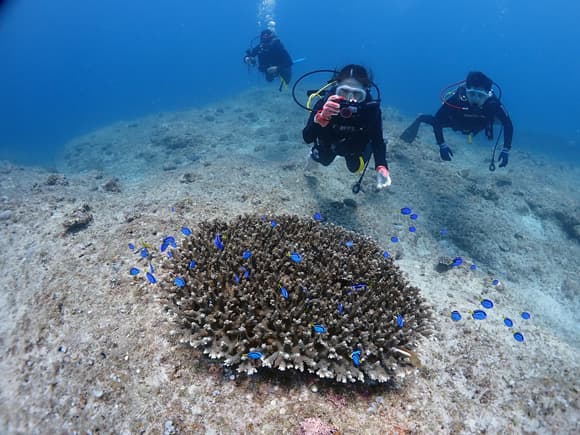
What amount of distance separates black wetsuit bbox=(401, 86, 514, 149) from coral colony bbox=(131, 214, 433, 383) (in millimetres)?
7079

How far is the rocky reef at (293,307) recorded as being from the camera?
3.07m

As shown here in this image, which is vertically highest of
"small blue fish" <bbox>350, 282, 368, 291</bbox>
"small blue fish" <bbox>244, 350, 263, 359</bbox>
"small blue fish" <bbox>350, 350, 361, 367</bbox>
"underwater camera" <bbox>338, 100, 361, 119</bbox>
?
"underwater camera" <bbox>338, 100, 361, 119</bbox>

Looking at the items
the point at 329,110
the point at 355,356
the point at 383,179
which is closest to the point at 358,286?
the point at 355,356

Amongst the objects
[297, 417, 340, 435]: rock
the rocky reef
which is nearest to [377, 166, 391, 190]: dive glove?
the rocky reef

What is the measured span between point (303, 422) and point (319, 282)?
57.2 inches

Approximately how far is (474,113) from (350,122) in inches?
235

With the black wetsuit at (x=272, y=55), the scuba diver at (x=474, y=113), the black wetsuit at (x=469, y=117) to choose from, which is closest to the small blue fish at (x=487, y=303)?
the scuba diver at (x=474, y=113)

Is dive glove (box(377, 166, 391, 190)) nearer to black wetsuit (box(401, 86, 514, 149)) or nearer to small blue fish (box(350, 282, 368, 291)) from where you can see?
small blue fish (box(350, 282, 368, 291))

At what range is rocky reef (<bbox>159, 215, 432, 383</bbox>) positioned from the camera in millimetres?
3070

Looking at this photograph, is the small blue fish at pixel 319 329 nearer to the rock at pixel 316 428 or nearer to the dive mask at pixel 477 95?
the rock at pixel 316 428

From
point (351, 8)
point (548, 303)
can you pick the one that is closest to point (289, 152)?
point (548, 303)

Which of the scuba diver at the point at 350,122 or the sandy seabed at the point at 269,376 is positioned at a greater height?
the scuba diver at the point at 350,122

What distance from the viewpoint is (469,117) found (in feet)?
31.9

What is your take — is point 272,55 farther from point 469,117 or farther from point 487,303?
point 487,303
